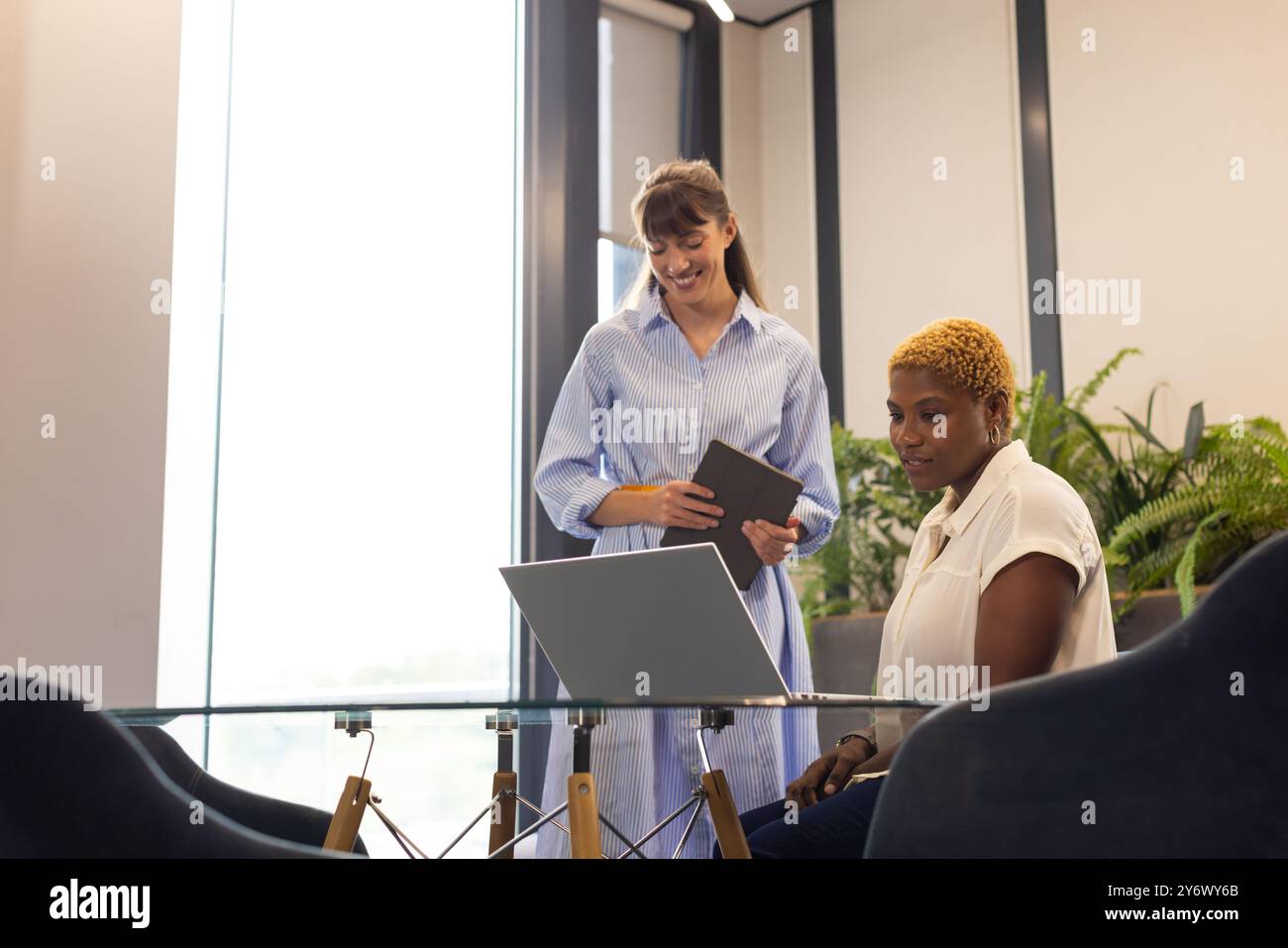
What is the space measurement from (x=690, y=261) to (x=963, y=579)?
110cm

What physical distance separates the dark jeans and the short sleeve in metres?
0.33

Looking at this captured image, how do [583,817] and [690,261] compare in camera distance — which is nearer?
[583,817]

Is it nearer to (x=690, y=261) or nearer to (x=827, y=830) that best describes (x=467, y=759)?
(x=690, y=261)

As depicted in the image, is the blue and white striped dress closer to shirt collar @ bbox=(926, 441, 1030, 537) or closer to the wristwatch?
the wristwatch

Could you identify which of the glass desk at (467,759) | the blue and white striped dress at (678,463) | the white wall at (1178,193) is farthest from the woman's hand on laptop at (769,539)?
the white wall at (1178,193)

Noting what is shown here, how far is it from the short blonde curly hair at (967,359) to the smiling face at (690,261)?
78cm

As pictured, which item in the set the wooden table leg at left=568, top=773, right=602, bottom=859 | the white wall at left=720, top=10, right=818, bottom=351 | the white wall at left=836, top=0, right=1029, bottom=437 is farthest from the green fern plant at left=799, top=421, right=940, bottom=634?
the wooden table leg at left=568, top=773, right=602, bottom=859

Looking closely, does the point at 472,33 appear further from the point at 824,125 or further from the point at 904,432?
the point at 904,432

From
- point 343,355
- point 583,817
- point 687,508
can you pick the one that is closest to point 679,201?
point 687,508

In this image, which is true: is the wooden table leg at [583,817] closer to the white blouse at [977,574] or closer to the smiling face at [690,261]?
the white blouse at [977,574]

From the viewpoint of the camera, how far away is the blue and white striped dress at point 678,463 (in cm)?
224

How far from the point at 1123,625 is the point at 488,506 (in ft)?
6.54

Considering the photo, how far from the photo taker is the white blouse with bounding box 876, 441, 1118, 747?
152 cm

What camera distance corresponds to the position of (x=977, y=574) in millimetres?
1653
